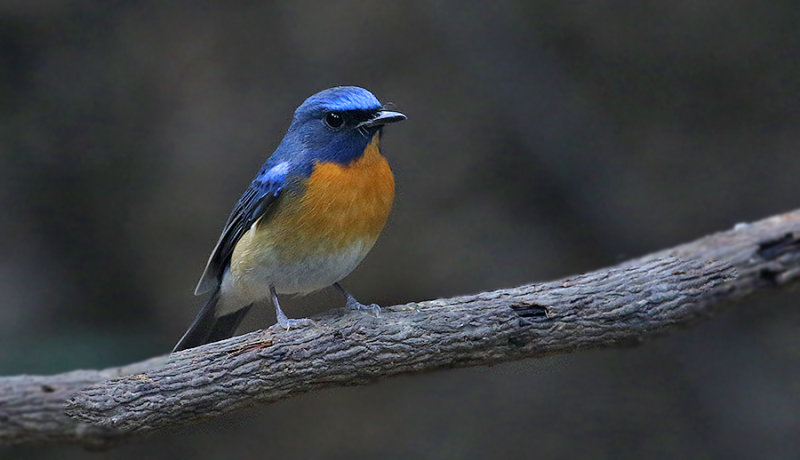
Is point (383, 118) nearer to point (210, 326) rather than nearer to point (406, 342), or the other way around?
point (406, 342)

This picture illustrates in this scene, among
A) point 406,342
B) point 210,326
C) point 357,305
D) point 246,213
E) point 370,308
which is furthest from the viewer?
point 210,326

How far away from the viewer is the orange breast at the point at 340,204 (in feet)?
13.8

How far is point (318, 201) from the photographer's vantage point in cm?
420

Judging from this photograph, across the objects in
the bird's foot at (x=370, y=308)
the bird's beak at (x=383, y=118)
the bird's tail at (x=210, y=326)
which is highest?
the bird's beak at (x=383, y=118)

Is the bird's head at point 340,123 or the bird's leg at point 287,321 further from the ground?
the bird's head at point 340,123

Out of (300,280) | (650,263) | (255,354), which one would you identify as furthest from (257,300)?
(650,263)

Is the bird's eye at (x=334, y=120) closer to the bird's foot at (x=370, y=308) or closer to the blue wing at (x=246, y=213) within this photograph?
the blue wing at (x=246, y=213)

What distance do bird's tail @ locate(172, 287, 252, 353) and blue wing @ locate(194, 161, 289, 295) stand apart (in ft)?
0.32

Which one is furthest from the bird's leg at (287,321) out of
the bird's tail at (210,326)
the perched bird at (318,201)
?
the bird's tail at (210,326)

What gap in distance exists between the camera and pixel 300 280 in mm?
4348

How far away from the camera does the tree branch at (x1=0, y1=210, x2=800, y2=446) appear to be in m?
3.79

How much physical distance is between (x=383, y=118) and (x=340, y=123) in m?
0.26

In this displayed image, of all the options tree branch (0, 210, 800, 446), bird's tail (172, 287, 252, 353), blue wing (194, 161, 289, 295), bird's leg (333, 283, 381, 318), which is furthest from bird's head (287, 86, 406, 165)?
bird's tail (172, 287, 252, 353)

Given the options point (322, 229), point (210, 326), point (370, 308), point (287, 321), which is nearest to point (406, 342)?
point (370, 308)
